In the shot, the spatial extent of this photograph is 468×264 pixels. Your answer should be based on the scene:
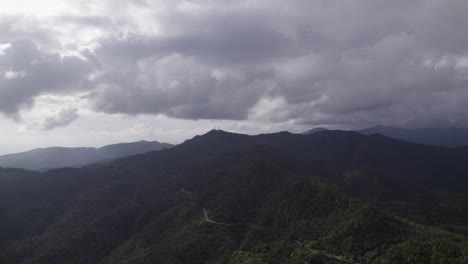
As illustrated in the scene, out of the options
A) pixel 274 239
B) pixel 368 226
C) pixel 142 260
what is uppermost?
pixel 368 226

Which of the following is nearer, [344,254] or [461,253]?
[461,253]

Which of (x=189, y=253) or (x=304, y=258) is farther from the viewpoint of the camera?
(x=189, y=253)

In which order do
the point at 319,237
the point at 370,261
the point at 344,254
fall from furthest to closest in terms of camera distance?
the point at 319,237 → the point at 344,254 → the point at 370,261

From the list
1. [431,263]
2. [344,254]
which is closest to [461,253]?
[431,263]

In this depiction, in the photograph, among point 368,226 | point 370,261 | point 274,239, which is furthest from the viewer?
point 274,239

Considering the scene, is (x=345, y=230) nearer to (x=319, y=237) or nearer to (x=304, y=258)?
(x=319, y=237)

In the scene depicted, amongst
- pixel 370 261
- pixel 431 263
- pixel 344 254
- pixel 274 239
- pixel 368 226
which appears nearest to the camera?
pixel 431 263

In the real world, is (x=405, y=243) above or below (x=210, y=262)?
above

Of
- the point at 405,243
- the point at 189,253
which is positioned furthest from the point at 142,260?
the point at 405,243

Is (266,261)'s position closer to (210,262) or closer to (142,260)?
(210,262)
